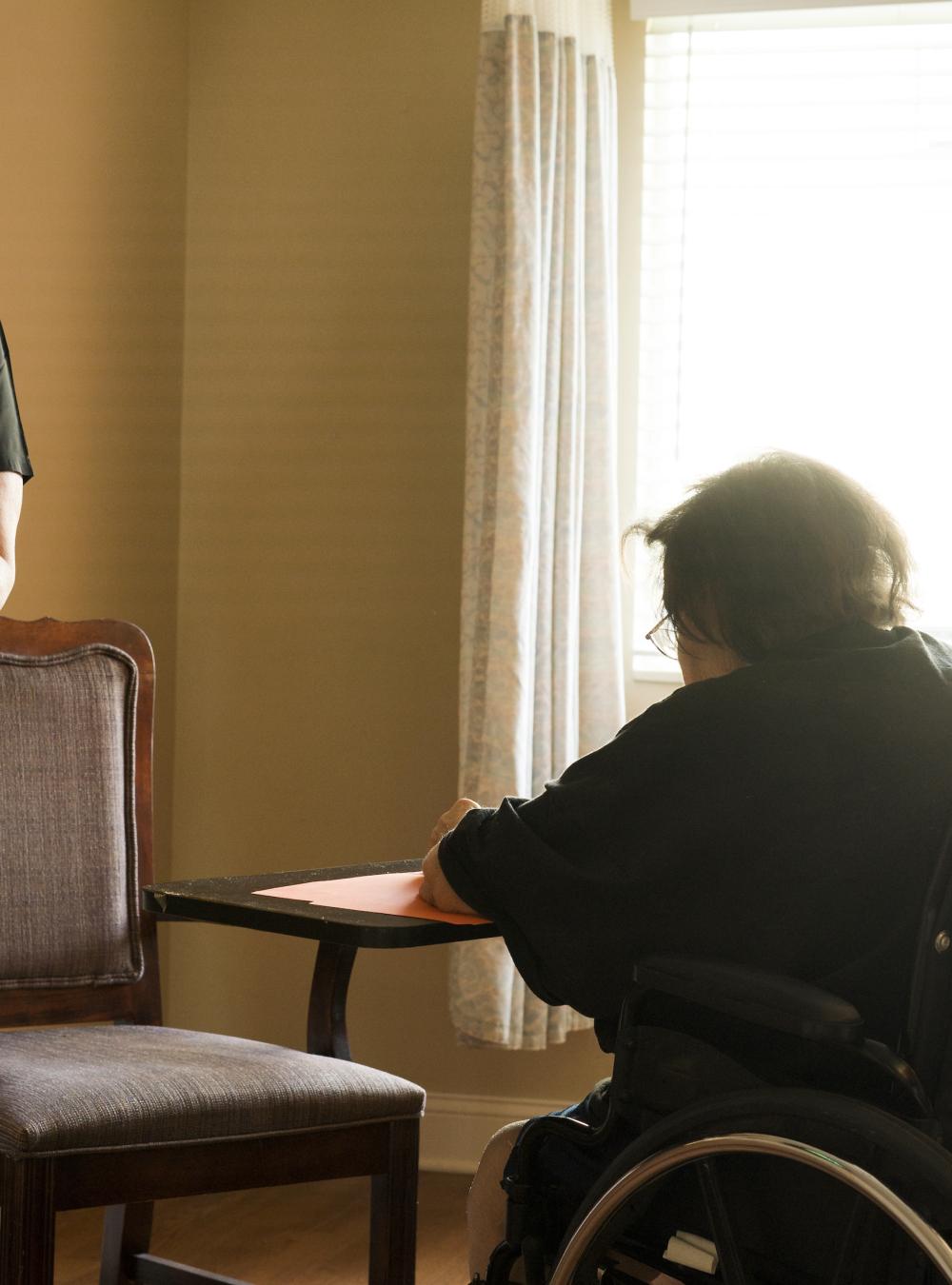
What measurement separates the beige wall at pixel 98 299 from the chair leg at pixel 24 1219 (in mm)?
1323

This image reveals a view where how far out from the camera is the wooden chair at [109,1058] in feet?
5.22

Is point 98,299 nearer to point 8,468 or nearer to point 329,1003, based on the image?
point 8,468

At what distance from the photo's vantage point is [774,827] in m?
1.22

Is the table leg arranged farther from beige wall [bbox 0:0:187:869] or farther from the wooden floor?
beige wall [bbox 0:0:187:869]

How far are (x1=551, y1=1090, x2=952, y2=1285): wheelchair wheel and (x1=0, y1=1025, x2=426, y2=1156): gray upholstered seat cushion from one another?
54 cm

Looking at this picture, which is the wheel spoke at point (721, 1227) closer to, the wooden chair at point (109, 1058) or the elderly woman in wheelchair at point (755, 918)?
the elderly woman in wheelchair at point (755, 918)

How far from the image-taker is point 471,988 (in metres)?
2.79

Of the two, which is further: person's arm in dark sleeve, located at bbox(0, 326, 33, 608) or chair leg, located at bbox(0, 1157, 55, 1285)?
person's arm in dark sleeve, located at bbox(0, 326, 33, 608)

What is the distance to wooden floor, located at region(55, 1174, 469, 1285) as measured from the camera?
2504 millimetres

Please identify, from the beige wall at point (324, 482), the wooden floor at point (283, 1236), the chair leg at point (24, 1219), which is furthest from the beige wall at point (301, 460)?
the chair leg at point (24, 1219)

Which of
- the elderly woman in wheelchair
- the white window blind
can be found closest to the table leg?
the elderly woman in wheelchair

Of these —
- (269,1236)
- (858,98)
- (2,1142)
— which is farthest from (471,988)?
(858,98)

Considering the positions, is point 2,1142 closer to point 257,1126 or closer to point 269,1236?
point 257,1126

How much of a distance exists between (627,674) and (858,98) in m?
1.28
